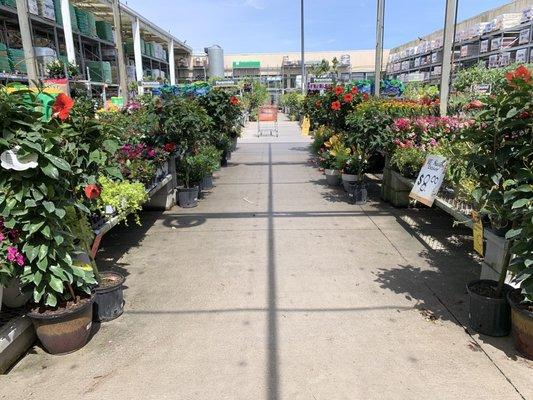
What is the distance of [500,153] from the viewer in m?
2.80

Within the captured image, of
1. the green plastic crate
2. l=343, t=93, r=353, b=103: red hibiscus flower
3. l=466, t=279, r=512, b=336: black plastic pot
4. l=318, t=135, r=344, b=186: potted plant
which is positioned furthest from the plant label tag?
the green plastic crate

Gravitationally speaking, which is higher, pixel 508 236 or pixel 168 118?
pixel 168 118

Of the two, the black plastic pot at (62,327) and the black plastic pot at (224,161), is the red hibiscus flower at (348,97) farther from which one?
the black plastic pot at (62,327)

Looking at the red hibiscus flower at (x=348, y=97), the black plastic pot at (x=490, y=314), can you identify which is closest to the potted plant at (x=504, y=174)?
the black plastic pot at (x=490, y=314)

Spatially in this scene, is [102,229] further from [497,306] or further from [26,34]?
[497,306]

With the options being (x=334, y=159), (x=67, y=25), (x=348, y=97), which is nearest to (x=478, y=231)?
(x=334, y=159)

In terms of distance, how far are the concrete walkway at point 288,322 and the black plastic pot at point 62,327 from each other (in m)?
0.10

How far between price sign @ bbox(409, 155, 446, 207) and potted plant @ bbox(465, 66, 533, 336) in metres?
1.49

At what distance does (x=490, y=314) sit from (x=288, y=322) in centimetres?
145

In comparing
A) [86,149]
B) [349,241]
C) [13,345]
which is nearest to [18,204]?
[86,149]

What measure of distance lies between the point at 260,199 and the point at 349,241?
8.10 feet

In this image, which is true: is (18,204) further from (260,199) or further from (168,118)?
(260,199)

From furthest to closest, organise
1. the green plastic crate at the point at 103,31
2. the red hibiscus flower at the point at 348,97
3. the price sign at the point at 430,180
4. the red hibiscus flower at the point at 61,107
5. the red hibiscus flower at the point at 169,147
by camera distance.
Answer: the green plastic crate at the point at 103,31 < the red hibiscus flower at the point at 348,97 < the red hibiscus flower at the point at 169,147 < the price sign at the point at 430,180 < the red hibiscus flower at the point at 61,107

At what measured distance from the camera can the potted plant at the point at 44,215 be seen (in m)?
2.52
